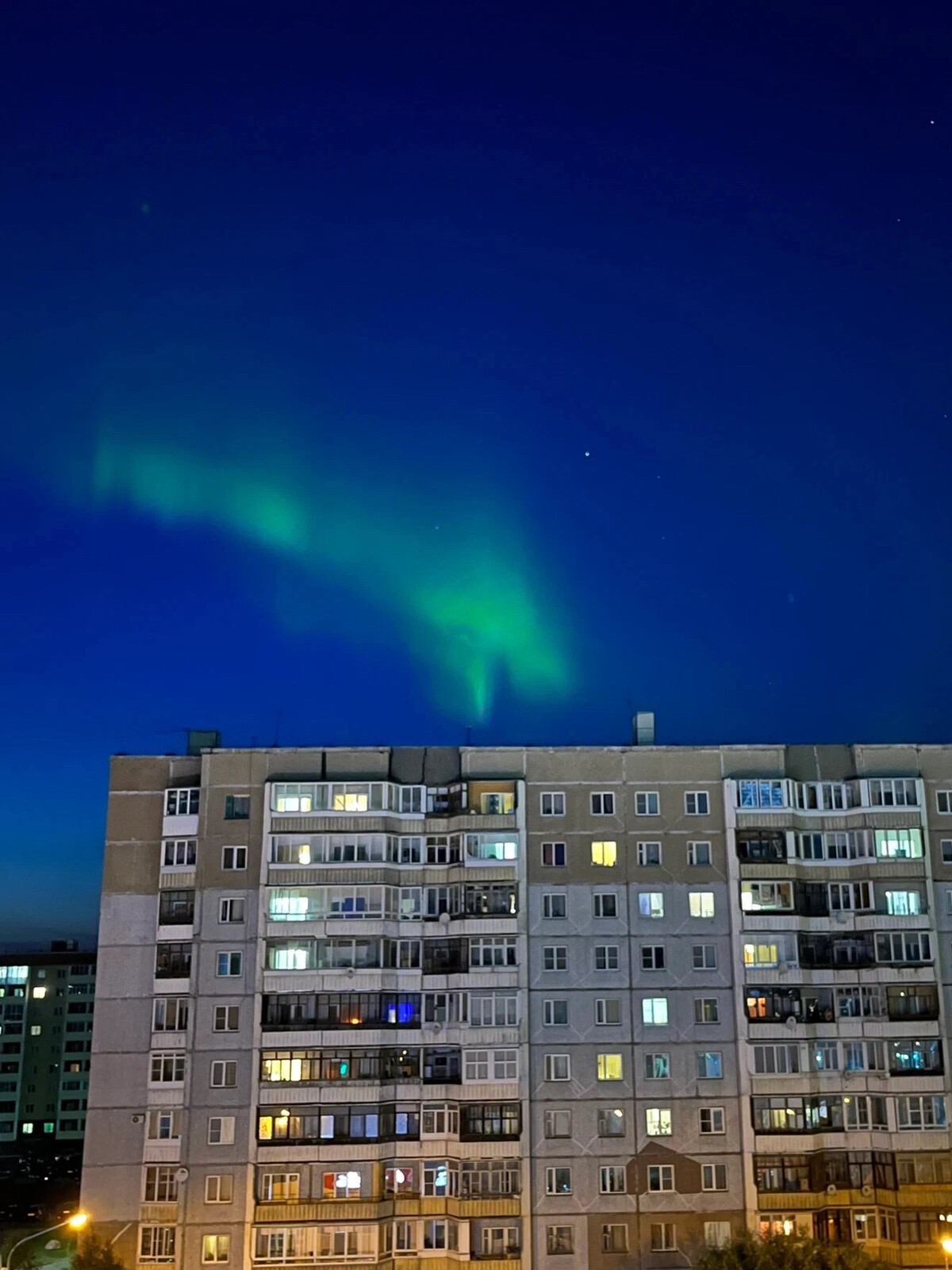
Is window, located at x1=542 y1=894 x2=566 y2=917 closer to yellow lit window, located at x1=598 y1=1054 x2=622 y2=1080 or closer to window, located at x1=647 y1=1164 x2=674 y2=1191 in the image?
yellow lit window, located at x1=598 y1=1054 x2=622 y2=1080

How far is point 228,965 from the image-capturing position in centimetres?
6444

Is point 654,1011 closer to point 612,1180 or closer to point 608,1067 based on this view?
point 608,1067

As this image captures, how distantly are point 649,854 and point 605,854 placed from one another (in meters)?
2.42

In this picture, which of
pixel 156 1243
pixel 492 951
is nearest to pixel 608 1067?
pixel 492 951

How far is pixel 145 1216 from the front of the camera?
201ft

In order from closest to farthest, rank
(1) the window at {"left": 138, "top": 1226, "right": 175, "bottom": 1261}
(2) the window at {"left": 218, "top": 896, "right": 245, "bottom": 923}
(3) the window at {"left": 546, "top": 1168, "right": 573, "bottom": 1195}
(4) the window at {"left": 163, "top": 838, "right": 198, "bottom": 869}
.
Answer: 1. (1) the window at {"left": 138, "top": 1226, "right": 175, "bottom": 1261}
2. (3) the window at {"left": 546, "top": 1168, "right": 573, "bottom": 1195}
3. (2) the window at {"left": 218, "top": 896, "right": 245, "bottom": 923}
4. (4) the window at {"left": 163, "top": 838, "right": 198, "bottom": 869}

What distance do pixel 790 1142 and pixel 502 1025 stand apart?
616 inches

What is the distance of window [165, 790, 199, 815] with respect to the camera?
66938 millimetres

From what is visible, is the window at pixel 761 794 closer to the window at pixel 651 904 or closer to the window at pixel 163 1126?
the window at pixel 651 904

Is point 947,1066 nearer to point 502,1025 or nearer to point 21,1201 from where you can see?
point 502,1025

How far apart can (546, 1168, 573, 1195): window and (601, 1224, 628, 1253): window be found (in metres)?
2.56

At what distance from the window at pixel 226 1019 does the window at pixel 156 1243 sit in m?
9.69

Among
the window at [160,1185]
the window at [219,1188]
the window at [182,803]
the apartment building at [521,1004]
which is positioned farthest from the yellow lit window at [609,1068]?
the window at [182,803]

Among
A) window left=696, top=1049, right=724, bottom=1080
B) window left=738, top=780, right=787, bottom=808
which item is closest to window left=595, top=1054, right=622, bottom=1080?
window left=696, top=1049, right=724, bottom=1080
